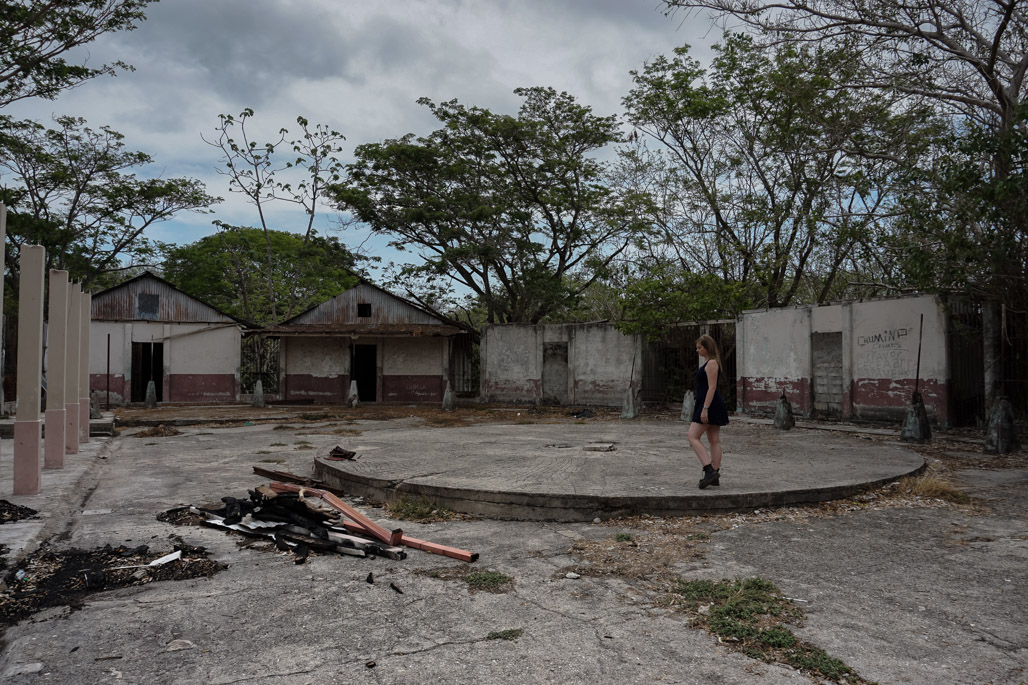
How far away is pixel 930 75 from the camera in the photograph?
11250 mm

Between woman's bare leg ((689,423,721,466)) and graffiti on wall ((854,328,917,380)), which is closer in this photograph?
woman's bare leg ((689,423,721,466))

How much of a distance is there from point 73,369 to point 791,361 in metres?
14.3

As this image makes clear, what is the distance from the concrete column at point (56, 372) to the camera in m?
8.55

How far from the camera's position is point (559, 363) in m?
22.8

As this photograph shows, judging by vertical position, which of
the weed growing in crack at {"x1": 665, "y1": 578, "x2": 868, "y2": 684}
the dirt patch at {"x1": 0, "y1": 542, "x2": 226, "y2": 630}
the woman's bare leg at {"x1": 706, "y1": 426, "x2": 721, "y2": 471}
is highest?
the woman's bare leg at {"x1": 706, "y1": 426, "x2": 721, "y2": 471}

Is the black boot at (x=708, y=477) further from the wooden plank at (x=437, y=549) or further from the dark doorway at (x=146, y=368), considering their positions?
the dark doorway at (x=146, y=368)

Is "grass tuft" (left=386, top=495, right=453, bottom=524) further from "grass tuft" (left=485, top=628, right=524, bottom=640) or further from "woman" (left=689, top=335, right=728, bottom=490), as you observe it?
"grass tuft" (left=485, top=628, right=524, bottom=640)

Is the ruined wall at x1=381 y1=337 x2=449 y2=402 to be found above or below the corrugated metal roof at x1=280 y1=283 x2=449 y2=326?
below

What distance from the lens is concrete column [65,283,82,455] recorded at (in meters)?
10.5

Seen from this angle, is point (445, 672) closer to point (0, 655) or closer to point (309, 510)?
point (0, 655)

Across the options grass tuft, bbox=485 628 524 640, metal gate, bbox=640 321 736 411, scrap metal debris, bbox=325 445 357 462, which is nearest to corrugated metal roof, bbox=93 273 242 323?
metal gate, bbox=640 321 736 411

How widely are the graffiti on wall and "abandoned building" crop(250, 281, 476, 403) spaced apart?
49.7 feet

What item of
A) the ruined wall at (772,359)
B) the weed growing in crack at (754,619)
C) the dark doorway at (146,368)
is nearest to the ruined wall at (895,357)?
the ruined wall at (772,359)

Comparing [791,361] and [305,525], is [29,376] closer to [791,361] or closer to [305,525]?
[305,525]
